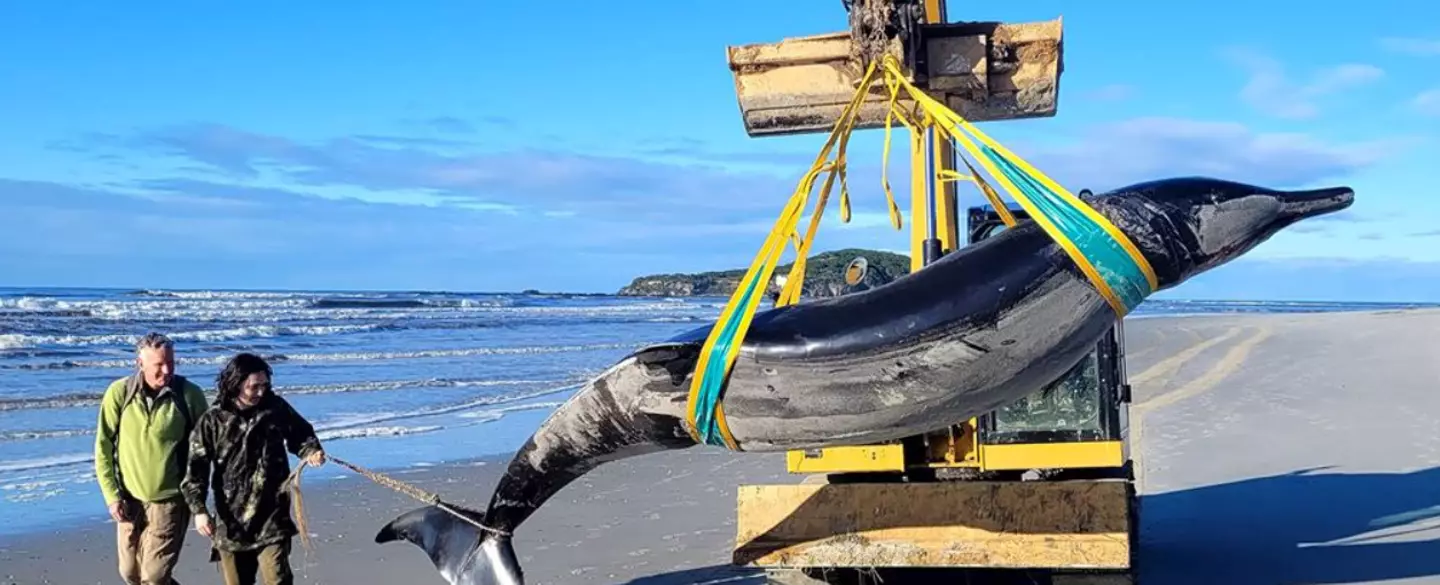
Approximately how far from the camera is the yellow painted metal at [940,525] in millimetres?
6664

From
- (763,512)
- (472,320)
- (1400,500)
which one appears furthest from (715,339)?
(472,320)

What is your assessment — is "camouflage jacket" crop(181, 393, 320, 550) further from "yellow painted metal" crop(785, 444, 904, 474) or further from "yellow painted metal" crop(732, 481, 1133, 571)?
"yellow painted metal" crop(785, 444, 904, 474)

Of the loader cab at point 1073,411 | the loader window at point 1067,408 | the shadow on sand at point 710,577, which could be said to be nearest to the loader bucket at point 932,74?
the loader cab at point 1073,411

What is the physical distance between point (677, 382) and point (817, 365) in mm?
542

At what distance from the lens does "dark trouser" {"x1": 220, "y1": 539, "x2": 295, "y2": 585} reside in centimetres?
647

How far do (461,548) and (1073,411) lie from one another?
3058mm

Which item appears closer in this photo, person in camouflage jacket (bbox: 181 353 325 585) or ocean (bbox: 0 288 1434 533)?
person in camouflage jacket (bbox: 181 353 325 585)

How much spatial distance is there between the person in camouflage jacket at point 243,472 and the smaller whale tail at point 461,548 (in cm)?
55

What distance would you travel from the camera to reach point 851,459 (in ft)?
23.4

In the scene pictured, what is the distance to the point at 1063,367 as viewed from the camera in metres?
4.80

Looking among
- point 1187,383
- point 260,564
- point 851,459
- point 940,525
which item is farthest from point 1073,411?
point 1187,383

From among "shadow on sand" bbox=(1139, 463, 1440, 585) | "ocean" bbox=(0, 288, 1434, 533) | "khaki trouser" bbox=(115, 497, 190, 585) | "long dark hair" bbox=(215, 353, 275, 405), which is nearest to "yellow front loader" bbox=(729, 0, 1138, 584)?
"shadow on sand" bbox=(1139, 463, 1440, 585)

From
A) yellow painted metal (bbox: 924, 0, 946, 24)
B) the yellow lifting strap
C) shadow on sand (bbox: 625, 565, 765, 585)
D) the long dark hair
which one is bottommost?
shadow on sand (bbox: 625, 565, 765, 585)

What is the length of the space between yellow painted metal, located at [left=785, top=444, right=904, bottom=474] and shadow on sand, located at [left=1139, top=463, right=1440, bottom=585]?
75.1 inches
